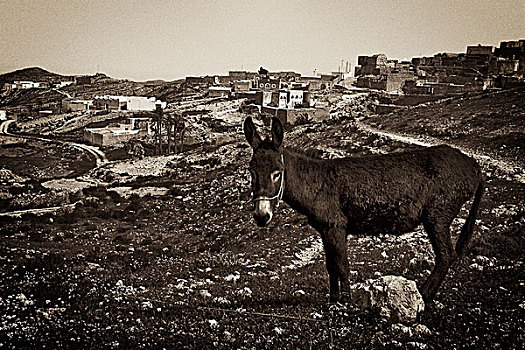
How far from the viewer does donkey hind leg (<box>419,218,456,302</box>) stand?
6.69 metres

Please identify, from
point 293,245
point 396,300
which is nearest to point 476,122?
point 293,245

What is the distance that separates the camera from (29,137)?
53875 millimetres

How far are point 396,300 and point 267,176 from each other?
2409 millimetres

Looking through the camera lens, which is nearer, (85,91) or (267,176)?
(267,176)

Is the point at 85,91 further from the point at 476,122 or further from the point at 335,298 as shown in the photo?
the point at 335,298

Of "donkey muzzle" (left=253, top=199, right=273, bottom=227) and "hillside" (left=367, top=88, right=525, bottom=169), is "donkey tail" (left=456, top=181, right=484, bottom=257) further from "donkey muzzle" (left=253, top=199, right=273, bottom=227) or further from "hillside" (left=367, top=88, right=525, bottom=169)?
"hillside" (left=367, top=88, right=525, bottom=169)

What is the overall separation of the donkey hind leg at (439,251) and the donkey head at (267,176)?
7.61ft

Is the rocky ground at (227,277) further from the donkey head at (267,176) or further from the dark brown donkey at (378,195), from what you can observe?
the donkey head at (267,176)

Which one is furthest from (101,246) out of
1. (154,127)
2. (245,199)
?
(154,127)

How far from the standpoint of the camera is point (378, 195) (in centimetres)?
660

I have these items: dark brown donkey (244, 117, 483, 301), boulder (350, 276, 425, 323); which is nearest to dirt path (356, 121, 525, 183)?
dark brown donkey (244, 117, 483, 301)

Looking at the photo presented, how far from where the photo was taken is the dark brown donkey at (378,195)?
6461mm

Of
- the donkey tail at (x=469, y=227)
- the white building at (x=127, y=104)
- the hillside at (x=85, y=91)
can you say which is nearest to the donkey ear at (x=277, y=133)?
the donkey tail at (x=469, y=227)

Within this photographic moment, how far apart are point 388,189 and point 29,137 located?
181 feet
